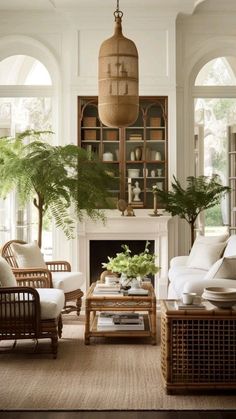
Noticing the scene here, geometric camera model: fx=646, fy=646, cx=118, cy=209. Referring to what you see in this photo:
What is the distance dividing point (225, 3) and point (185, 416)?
623 cm

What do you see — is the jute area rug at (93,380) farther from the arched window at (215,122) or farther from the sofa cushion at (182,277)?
the arched window at (215,122)

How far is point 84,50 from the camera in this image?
855 centimetres

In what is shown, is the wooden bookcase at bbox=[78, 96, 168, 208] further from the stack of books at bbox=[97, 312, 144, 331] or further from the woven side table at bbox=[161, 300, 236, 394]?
the woven side table at bbox=[161, 300, 236, 394]

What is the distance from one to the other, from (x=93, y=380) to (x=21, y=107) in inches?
230

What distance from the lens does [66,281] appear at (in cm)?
666

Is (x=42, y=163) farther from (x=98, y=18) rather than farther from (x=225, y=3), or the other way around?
(x=225, y=3)

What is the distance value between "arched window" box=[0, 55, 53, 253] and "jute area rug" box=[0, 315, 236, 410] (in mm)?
3486

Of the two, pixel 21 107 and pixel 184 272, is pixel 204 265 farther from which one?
pixel 21 107

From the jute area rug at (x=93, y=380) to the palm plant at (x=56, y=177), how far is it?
85.8 inches

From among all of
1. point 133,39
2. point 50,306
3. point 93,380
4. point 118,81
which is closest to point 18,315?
point 50,306

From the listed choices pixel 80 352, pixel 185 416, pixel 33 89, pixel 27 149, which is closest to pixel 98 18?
pixel 33 89

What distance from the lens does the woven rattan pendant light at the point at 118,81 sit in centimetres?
602

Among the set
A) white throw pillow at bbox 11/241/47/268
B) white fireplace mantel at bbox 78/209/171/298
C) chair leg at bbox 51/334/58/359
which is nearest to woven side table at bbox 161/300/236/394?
chair leg at bbox 51/334/58/359

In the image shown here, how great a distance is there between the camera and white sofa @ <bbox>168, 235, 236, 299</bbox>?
18.0 feet
